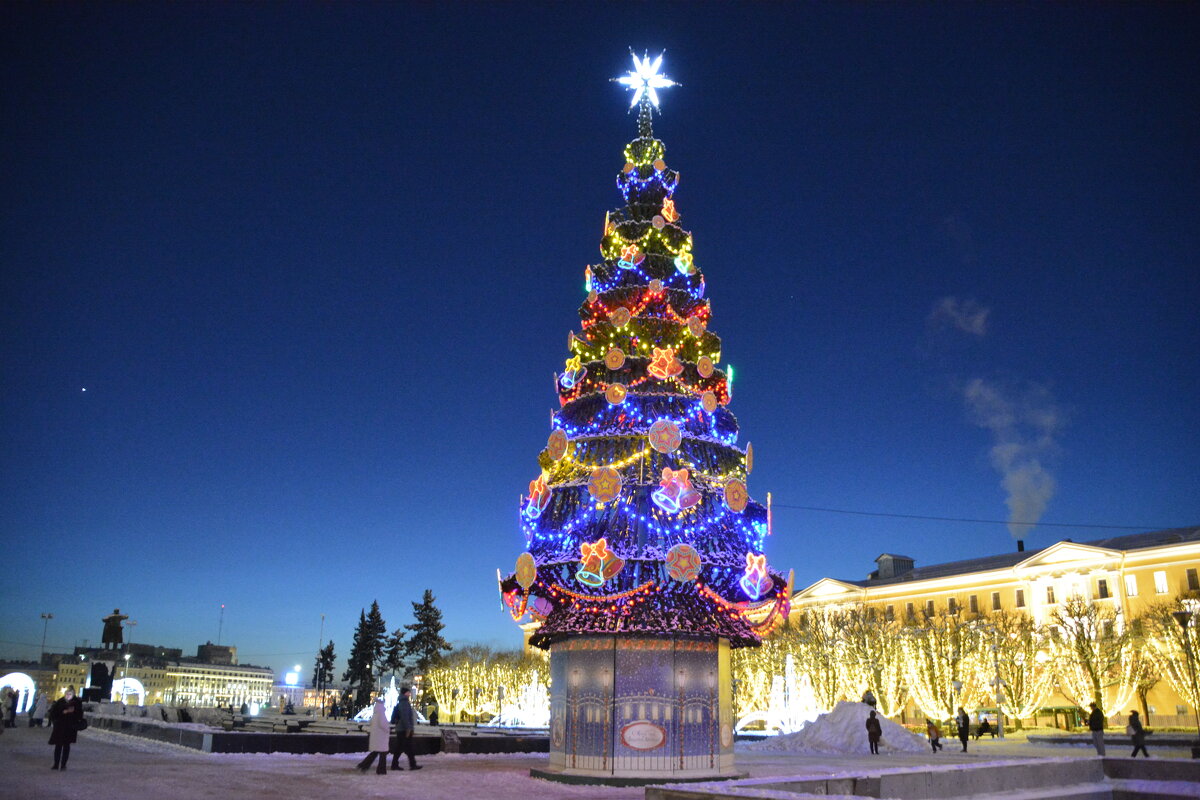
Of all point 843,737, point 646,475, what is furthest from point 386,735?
point 843,737

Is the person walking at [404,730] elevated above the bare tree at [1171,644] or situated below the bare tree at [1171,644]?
below

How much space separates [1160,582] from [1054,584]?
8.11m

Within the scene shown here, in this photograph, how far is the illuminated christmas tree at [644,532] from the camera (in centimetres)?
2166

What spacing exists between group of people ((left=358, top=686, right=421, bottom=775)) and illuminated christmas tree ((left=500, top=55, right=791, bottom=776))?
368 centimetres

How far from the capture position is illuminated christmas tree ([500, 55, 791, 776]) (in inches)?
853

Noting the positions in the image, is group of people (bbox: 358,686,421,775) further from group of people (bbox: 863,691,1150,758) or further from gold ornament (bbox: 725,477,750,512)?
group of people (bbox: 863,691,1150,758)

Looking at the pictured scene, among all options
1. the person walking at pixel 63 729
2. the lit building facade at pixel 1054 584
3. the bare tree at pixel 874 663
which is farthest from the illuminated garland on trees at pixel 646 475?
the lit building facade at pixel 1054 584

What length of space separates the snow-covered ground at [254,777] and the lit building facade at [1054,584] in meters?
52.2

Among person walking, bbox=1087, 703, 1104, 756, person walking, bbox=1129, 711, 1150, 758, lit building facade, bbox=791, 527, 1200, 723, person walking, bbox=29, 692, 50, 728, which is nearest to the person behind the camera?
person walking, bbox=1129, 711, 1150, 758

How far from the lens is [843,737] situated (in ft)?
120

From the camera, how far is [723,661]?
23.2 m

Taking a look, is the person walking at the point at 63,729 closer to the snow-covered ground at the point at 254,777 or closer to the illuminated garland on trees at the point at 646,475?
the snow-covered ground at the point at 254,777

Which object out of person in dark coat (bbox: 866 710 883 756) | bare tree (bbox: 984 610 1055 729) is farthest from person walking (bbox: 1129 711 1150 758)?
bare tree (bbox: 984 610 1055 729)

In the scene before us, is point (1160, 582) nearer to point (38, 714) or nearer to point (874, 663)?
point (874, 663)
